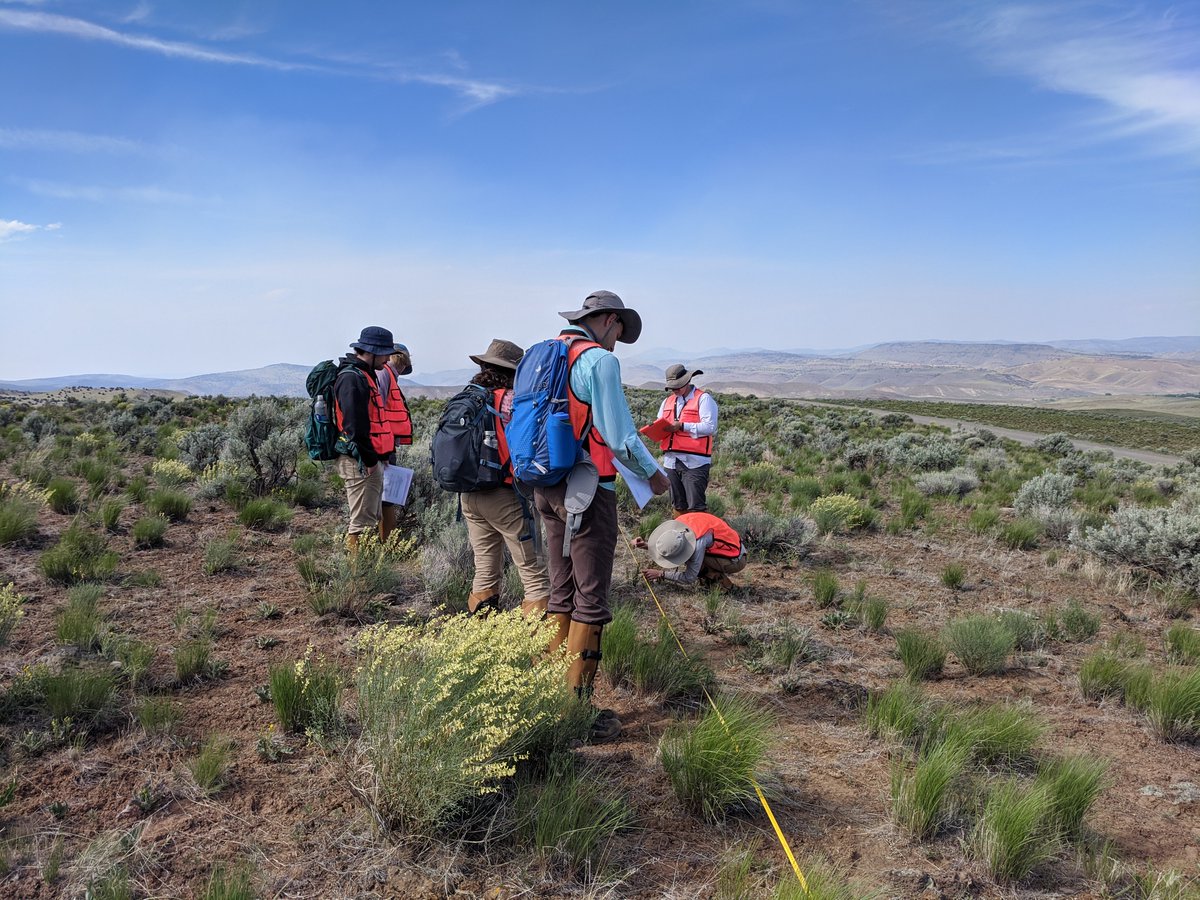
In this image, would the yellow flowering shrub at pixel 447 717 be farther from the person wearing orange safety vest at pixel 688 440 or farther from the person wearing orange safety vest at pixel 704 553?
the person wearing orange safety vest at pixel 688 440

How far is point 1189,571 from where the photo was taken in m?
6.71

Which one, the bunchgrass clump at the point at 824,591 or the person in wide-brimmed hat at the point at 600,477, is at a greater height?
the person in wide-brimmed hat at the point at 600,477

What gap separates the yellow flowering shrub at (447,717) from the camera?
2.51 meters

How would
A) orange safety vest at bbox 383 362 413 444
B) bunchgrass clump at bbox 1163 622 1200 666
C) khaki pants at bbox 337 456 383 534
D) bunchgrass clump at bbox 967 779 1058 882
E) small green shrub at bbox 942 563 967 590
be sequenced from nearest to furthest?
bunchgrass clump at bbox 967 779 1058 882 → bunchgrass clump at bbox 1163 622 1200 666 → khaki pants at bbox 337 456 383 534 → orange safety vest at bbox 383 362 413 444 → small green shrub at bbox 942 563 967 590

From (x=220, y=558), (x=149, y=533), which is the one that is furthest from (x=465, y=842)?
(x=149, y=533)

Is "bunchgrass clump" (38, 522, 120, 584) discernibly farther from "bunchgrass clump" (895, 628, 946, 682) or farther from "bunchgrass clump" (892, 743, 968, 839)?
"bunchgrass clump" (895, 628, 946, 682)

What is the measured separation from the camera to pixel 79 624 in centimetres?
420

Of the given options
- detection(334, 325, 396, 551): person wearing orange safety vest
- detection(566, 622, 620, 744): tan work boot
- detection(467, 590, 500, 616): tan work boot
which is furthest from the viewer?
detection(334, 325, 396, 551): person wearing orange safety vest

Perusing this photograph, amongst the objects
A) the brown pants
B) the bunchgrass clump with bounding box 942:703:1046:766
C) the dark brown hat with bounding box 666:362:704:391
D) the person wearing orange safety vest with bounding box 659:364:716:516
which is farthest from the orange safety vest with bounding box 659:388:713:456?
the bunchgrass clump with bounding box 942:703:1046:766

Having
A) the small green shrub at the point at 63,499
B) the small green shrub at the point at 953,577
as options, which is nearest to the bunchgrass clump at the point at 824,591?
the small green shrub at the point at 953,577

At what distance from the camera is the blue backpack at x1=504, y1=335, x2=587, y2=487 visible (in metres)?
3.33

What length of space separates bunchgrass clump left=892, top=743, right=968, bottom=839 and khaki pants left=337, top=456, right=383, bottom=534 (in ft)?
14.1

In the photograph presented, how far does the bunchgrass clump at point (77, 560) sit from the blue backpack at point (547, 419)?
437cm

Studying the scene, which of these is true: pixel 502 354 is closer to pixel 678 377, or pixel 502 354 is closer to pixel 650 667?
pixel 650 667
